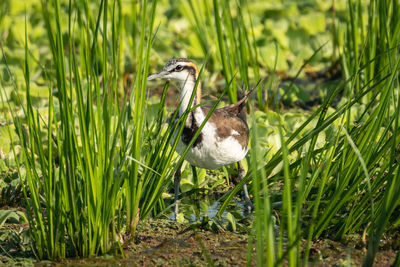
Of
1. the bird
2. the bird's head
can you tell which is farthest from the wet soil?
the bird's head

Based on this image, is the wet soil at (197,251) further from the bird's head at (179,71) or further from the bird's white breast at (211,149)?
the bird's head at (179,71)

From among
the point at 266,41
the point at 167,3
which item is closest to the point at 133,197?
the point at 266,41

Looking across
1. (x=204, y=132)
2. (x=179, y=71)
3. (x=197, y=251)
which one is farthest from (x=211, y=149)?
(x=197, y=251)

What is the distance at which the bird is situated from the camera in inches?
161

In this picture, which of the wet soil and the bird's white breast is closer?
→ the wet soil

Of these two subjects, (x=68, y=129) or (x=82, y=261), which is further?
(x=82, y=261)

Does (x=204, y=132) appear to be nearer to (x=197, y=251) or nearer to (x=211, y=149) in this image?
(x=211, y=149)

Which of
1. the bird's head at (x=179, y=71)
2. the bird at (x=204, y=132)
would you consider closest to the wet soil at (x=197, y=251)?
the bird at (x=204, y=132)

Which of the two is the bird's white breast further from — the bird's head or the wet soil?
the wet soil

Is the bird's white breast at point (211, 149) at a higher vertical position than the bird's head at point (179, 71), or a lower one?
lower

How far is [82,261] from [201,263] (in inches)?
27.0

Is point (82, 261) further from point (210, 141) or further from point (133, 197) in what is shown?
point (210, 141)

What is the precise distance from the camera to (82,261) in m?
3.34

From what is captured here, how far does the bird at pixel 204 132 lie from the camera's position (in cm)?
409
